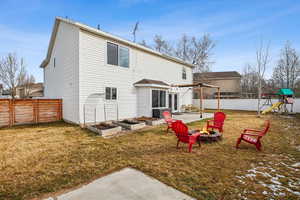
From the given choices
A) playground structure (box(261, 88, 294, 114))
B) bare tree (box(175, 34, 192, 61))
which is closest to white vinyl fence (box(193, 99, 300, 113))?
playground structure (box(261, 88, 294, 114))

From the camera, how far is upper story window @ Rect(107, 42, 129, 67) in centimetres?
1002

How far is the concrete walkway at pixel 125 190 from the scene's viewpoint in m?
2.55

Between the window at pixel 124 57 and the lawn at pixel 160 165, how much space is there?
6.38 m

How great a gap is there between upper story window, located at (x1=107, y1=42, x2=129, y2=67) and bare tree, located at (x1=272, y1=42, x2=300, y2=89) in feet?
92.6

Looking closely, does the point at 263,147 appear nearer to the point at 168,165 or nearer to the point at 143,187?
the point at 168,165

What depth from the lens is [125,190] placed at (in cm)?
277

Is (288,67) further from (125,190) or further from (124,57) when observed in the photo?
(125,190)

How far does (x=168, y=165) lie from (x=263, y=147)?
4.10 meters

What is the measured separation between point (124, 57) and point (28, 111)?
7.28m

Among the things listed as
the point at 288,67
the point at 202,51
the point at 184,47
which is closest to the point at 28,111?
the point at 184,47

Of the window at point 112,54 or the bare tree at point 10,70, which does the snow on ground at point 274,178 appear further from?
the bare tree at point 10,70

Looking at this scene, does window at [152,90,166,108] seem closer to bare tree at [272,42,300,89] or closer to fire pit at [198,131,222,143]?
fire pit at [198,131,222,143]

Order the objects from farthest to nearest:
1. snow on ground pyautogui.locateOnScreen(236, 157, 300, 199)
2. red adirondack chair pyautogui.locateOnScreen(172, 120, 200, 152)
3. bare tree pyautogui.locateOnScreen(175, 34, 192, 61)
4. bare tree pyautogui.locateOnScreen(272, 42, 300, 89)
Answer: bare tree pyautogui.locateOnScreen(175, 34, 192, 61), bare tree pyautogui.locateOnScreen(272, 42, 300, 89), red adirondack chair pyautogui.locateOnScreen(172, 120, 200, 152), snow on ground pyautogui.locateOnScreen(236, 157, 300, 199)

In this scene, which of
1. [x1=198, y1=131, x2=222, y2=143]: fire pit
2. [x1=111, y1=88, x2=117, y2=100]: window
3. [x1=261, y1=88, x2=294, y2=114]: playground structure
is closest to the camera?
[x1=198, y1=131, x2=222, y2=143]: fire pit
